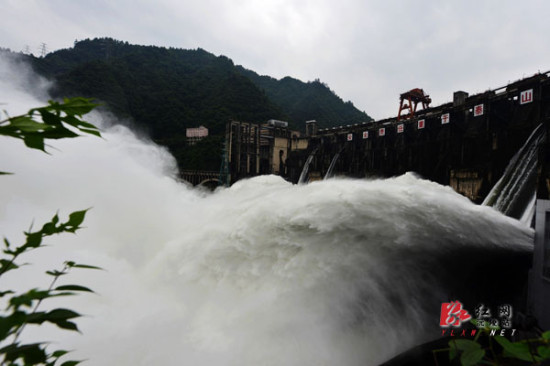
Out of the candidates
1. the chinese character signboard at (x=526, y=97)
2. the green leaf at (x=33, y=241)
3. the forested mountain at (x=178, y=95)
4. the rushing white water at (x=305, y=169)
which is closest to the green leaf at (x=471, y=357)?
the green leaf at (x=33, y=241)

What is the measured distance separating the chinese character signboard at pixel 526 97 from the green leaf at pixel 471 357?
18.6m

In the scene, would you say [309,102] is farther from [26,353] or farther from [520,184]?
[26,353]

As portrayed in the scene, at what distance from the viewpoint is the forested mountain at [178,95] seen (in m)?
51.9

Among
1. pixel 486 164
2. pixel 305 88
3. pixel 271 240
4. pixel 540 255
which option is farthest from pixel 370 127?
pixel 305 88

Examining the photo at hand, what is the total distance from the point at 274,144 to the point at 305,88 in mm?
66825

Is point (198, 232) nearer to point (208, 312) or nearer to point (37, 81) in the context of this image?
point (208, 312)

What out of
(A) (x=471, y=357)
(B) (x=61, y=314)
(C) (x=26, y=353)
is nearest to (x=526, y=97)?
(A) (x=471, y=357)

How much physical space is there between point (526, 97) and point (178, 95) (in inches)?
2615

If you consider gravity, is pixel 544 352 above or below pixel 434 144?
below

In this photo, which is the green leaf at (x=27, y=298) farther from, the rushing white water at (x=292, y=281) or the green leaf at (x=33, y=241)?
the rushing white water at (x=292, y=281)

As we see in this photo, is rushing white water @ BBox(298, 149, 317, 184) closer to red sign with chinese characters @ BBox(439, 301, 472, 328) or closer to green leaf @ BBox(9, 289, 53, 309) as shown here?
red sign with chinese characters @ BBox(439, 301, 472, 328)

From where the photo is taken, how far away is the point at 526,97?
14.5 metres

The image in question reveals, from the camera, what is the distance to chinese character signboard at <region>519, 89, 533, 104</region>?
47.0 feet

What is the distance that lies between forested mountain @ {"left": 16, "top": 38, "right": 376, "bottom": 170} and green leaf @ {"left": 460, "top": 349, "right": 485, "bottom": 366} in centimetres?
4740
